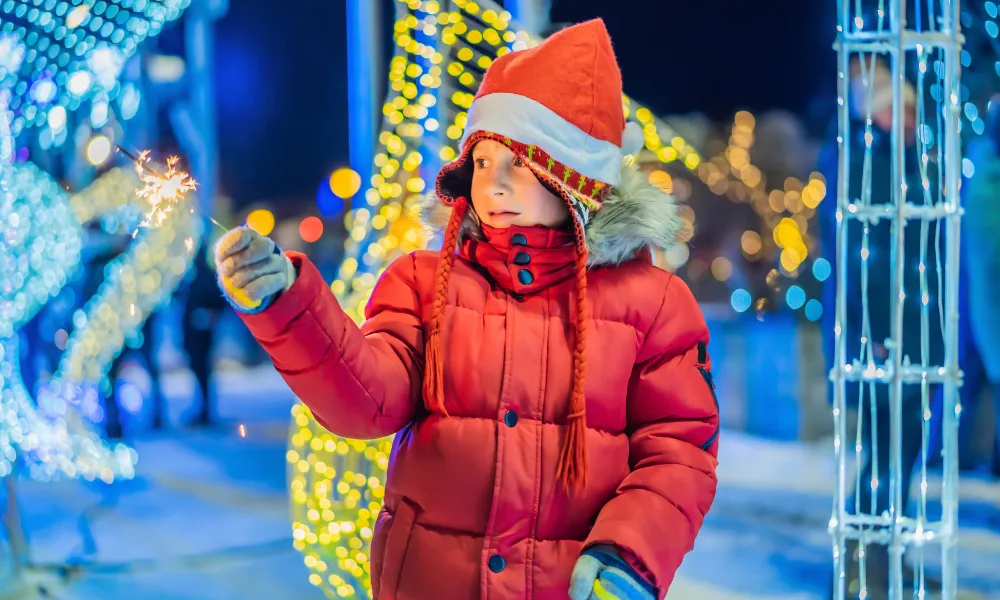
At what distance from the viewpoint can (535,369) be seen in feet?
4.01

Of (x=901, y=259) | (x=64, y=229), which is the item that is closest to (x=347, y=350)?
(x=901, y=259)

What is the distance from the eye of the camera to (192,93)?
3.19 meters

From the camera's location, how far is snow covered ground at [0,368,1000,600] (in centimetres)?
271

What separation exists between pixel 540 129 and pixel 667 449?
0.48m

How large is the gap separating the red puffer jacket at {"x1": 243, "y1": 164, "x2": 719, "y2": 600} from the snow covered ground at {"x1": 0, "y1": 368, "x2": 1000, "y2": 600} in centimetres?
Answer: 154

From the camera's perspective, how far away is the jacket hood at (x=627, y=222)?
1.29 m

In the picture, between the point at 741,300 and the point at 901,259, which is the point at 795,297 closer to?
the point at 741,300

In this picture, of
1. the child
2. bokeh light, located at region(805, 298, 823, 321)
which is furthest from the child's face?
bokeh light, located at region(805, 298, 823, 321)

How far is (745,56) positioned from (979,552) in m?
2.21

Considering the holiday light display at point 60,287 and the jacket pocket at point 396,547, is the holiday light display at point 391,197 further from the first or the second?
the jacket pocket at point 396,547

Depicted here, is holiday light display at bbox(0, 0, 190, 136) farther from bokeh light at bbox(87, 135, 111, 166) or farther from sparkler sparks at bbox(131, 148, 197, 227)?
sparkler sparks at bbox(131, 148, 197, 227)

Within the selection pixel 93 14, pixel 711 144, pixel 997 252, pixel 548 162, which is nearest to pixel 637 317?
pixel 548 162

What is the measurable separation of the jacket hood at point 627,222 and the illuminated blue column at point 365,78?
3.94 feet

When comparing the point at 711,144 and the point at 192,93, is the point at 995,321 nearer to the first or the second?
the point at 711,144
